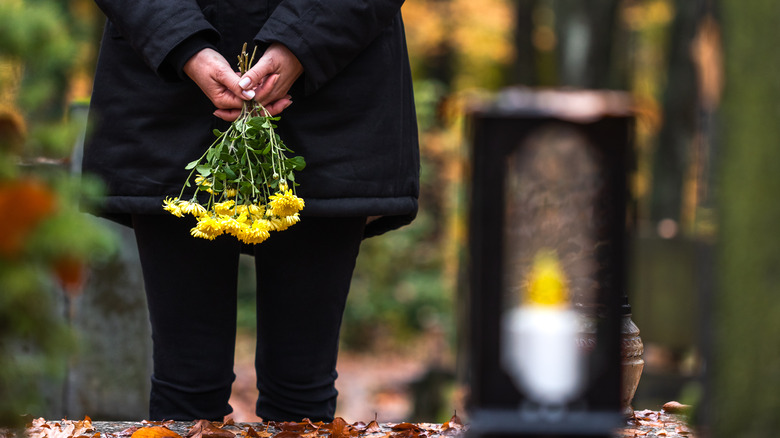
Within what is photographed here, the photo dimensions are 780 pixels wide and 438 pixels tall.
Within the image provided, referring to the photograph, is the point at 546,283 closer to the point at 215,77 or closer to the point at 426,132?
the point at 215,77

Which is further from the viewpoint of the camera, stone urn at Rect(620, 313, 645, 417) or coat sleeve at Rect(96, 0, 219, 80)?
stone urn at Rect(620, 313, 645, 417)

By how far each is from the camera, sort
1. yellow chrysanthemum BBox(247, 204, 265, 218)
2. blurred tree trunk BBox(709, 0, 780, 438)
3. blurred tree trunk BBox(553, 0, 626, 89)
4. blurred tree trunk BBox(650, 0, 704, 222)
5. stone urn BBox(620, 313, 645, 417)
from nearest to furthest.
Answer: blurred tree trunk BBox(709, 0, 780, 438) → yellow chrysanthemum BBox(247, 204, 265, 218) → stone urn BBox(620, 313, 645, 417) → blurred tree trunk BBox(553, 0, 626, 89) → blurred tree trunk BBox(650, 0, 704, 222)

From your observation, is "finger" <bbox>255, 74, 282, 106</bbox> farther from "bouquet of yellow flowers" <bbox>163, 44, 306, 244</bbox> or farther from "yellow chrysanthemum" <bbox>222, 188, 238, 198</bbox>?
"yellow chrysanthemum" <bbox>222, 188, 238, 198</bbox>

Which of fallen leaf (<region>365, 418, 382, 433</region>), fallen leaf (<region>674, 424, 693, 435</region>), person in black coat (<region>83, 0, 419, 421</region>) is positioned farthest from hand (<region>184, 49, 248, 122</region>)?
fallen leaf (<region>674, 424, 693, 435</region>)

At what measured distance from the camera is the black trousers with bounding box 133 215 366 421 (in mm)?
2455

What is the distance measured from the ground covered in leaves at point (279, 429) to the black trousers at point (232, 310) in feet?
0.29

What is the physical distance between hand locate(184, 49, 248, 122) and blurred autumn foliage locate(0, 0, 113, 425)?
0.63m

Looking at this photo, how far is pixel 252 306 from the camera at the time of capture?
1030 centimetres

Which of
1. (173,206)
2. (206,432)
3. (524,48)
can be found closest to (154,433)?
(206,432)

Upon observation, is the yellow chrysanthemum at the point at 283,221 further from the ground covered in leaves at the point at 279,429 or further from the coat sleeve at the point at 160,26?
the ground covered in leaves at the point at 279,429

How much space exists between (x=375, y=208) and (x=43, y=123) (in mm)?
1001

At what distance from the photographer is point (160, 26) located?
7.38 ft

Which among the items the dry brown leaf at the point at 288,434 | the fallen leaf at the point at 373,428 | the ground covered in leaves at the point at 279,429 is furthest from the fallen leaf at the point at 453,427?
the dry brown leaf at the point at 288,434

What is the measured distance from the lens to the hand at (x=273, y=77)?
225cm
